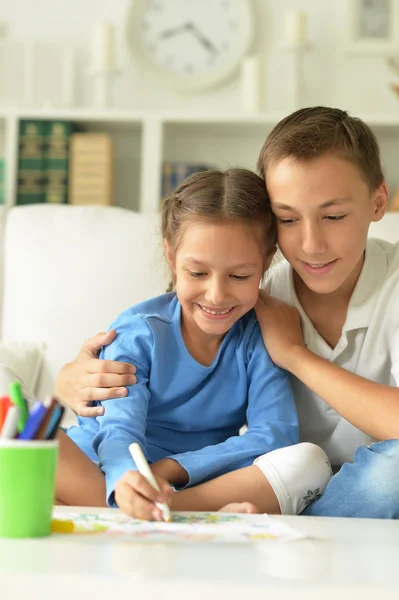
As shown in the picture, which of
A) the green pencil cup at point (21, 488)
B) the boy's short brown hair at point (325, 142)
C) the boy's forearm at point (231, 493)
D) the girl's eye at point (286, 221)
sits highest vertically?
the boy's short brown hair at point (325, 142)

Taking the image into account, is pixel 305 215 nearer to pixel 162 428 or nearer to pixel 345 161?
pixel 345 161

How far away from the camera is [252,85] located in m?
2.96

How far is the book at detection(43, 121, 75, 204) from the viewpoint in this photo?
2949 mm

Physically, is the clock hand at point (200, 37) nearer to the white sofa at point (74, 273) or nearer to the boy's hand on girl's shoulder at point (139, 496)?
the white sofa at point (74, 273)

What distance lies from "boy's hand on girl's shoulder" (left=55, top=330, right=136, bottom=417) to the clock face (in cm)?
187

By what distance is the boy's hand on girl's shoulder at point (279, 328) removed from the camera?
1.42 m

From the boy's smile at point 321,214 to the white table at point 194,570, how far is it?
62 cm

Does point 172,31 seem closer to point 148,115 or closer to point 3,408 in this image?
point 148,115

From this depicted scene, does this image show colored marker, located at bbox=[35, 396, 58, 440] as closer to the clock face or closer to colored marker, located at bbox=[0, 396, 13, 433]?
colored marker, located at bbox=[0, 396, 13, 433]

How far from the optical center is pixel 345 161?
1381mm

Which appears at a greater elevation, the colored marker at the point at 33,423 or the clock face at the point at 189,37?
the clock face at the point at 189,37

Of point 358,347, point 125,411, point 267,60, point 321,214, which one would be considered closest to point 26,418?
point 125,411

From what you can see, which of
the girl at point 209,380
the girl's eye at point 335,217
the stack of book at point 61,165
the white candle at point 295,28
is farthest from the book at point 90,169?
the girl's eye at point 335,217

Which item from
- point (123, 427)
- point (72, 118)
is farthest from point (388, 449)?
point (72, 118)
